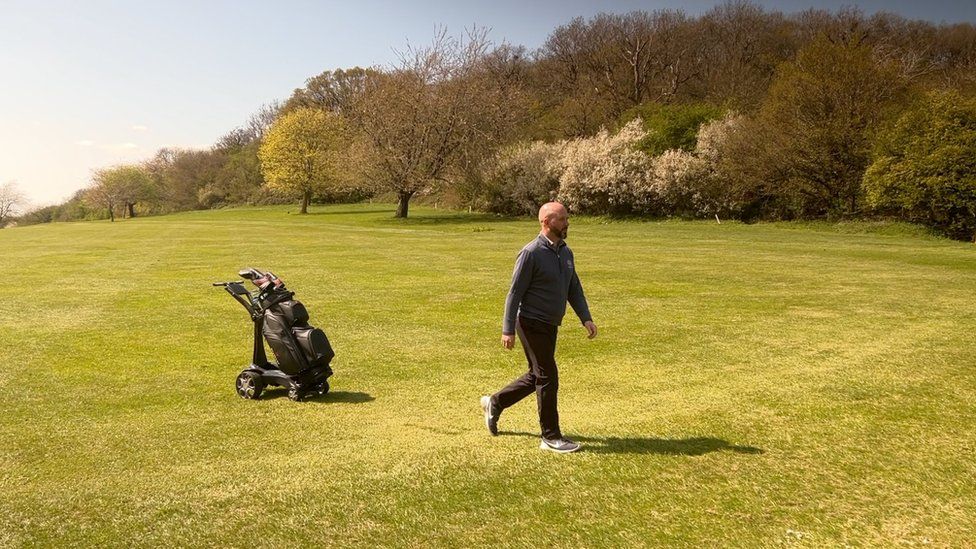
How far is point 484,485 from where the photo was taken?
571 cm

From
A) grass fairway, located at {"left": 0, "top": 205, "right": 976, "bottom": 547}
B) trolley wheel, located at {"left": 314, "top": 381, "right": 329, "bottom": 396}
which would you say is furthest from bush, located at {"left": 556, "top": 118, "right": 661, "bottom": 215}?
trolley wheel, located at {"left": 314, "top": 381, "right": 329, "bottom": 396}

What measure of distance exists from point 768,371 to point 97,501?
8605 mm

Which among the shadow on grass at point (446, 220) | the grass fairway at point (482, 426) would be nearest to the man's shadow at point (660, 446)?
the grass fairway at point (482, 426)

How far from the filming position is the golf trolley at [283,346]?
7.86 meters

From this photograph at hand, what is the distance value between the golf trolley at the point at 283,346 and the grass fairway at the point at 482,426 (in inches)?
11.8

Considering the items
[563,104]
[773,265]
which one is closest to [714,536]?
[773,265]

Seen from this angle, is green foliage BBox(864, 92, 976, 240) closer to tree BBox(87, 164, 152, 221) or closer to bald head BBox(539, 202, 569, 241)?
bald head BBox(539, 202, 569, 241)

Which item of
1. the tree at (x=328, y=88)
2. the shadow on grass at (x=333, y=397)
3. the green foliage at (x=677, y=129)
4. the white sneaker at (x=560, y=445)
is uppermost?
the tree at (x=328, y=88)

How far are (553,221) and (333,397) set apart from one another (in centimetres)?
401

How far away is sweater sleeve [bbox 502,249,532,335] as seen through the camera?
6.39m

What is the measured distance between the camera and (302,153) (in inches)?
2712

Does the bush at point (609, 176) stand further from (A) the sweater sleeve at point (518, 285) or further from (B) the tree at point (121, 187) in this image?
(B) the tree at point (121, 187)

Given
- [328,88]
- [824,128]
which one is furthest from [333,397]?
[328,88]

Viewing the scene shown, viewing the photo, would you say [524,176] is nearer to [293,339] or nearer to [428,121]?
[428,121]
